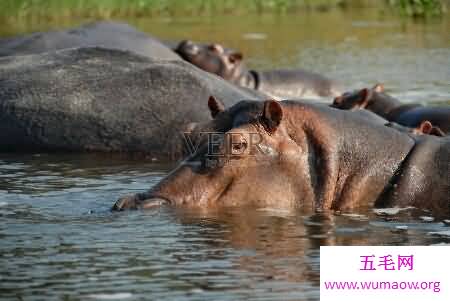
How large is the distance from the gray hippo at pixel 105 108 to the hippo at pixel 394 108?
107cm

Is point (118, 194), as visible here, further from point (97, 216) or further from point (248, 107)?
point (248, 107)

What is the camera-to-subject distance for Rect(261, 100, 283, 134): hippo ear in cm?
663

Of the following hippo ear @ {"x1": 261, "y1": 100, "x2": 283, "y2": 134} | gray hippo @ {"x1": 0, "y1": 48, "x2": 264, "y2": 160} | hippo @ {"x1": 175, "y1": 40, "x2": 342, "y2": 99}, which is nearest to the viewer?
hippo ear @ {"x1": 261, "y1": 100, "x2": 283, "y2": 134}

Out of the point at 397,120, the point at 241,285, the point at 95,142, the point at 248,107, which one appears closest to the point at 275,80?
the point at 397,120

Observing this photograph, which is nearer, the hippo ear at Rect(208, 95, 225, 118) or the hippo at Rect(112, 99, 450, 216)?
the hippo at Rect(112, 99, 450, 216)

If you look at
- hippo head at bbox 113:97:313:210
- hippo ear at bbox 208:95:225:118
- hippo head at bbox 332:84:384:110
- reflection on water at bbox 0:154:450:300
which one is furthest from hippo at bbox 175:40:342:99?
hippo head at bbox 113:97:313:210

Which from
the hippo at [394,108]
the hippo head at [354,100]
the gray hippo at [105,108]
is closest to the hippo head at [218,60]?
the hippo at [394,108]

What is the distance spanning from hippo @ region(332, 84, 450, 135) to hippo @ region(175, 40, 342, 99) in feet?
7.62

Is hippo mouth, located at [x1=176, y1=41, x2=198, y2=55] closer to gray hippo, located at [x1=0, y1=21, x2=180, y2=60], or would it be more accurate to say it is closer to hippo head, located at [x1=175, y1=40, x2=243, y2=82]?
hippo head, located at [x1=175, y1=40, x2=243, y2=82]

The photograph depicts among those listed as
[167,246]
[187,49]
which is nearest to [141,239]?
[167,246]

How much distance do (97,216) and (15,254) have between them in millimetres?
877

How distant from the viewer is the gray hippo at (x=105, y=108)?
998 centimetres

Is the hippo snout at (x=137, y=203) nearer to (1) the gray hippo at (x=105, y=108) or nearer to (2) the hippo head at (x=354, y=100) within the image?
(1) the gray hippo at (x=105, y=108)

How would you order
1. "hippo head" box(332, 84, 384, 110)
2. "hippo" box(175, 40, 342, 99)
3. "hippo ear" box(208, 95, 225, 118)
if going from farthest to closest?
"hippo" box(175, 40, 342, 99) → "hippo head" box(332, 84, 384, 110) → "hippo ear" box(208, 95, 225, 118)
